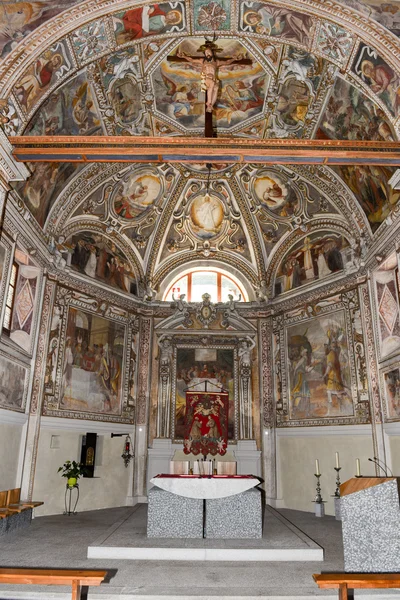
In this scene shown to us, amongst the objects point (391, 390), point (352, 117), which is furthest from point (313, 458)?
point (352, 117)

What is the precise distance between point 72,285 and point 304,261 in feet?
26.7

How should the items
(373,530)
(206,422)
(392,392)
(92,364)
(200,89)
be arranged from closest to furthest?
(373,530)
(392,392)
(200,89)
(92,364)
(206,422)

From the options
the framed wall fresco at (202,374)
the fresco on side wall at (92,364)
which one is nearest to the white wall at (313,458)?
the framed wall fresco at (202,374)

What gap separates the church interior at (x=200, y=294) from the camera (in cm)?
917

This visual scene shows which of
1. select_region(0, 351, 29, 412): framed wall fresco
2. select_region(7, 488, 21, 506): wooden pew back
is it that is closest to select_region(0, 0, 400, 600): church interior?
select_region(0, 351, 29, 412): framed wall fresco

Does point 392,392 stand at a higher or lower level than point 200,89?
lower

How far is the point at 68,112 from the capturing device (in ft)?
40.2

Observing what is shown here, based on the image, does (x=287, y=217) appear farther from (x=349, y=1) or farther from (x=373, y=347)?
(x=349, y=1)

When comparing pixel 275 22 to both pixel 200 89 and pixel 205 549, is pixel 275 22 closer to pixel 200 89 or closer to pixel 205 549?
pixel 200 89

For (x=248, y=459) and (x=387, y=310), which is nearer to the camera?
(x=387, y=310)

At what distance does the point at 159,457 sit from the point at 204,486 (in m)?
7.35

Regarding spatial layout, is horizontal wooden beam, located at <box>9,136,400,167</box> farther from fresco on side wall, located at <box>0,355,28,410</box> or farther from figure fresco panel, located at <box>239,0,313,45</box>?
fresco on side wall, located at <box>0,355,28,410</box>

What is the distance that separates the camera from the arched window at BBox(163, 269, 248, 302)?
18812mm

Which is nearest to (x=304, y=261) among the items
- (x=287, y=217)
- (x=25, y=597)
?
(x=287, y=217)
